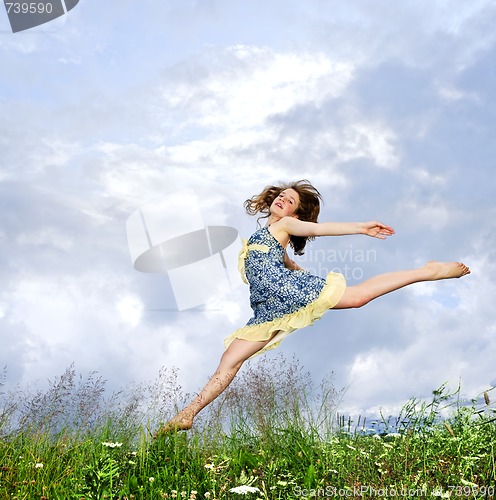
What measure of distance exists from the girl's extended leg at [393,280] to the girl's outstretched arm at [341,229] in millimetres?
417

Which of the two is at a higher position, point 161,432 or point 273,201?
point 273,201

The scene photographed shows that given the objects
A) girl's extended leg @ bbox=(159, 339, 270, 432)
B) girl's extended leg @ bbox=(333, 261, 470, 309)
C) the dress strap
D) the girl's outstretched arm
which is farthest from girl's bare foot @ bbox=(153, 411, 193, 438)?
the girl's outstretched arm

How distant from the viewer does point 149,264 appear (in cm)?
657

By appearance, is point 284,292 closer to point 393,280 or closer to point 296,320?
point 296,320

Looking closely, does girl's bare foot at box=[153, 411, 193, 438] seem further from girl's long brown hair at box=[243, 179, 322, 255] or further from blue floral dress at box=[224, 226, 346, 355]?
girl's long brown hair at box=[243, 179, 322, 255]

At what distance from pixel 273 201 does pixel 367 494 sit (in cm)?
324

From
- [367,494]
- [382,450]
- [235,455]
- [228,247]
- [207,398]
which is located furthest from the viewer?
[228,247]

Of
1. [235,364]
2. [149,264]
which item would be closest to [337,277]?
[235,364]

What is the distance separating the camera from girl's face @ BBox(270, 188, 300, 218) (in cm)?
644

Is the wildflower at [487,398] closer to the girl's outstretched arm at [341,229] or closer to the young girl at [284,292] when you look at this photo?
the young girl at [284,292]

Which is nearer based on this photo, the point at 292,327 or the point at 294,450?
the point at 294,450

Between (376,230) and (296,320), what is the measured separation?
3.38ft

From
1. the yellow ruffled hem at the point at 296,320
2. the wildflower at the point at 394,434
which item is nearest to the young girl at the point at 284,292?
the yellow ruffled hem at the point at 296,320

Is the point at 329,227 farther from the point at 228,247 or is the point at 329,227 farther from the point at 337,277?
the point at 228,247
